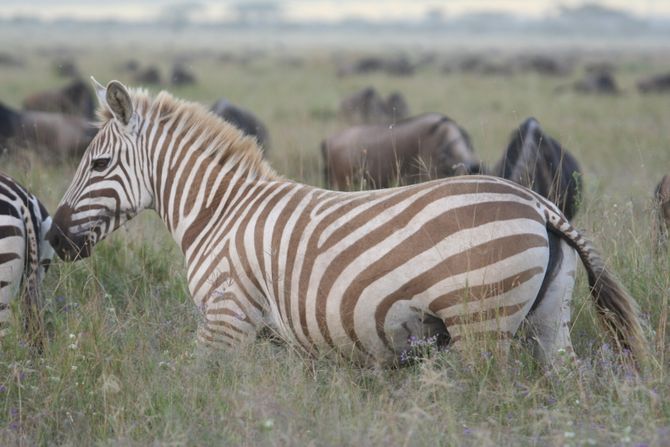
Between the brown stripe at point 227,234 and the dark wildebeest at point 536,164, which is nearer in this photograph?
the brown stripe at point 227,234

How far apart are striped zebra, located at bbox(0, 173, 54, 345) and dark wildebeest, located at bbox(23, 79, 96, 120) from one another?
1169 cm

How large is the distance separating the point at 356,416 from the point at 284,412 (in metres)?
0.34

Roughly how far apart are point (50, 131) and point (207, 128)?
8.83 metres

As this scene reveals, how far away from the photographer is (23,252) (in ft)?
14.8

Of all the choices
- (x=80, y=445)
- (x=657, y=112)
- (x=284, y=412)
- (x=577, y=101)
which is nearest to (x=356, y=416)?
(x=284, y=412)

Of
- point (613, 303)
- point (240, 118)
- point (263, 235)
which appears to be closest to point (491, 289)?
point (613, 303)

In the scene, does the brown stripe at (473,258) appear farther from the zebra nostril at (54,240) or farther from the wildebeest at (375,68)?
the wildebeest at (375,68)

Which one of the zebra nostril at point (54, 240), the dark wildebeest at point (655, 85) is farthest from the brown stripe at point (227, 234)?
the dark wildebeest at point (655, 85)

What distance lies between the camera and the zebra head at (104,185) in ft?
14.9

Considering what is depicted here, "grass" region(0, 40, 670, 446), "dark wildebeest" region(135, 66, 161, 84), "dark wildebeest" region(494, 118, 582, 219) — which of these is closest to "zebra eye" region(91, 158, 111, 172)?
"grass" region(0, 40, 670, 446)

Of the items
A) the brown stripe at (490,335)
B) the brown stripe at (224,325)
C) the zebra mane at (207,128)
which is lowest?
the brown stripe at (224,325)

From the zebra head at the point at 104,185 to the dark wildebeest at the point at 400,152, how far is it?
12.8 ft

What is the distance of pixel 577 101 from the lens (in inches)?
915

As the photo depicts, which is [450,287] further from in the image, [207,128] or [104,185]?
[104,185]
